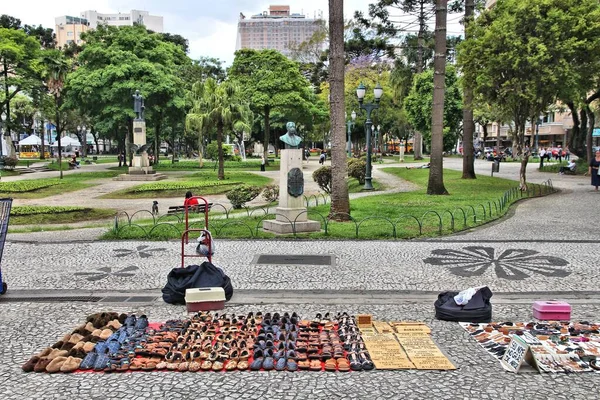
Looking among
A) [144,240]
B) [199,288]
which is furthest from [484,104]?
[199,288]

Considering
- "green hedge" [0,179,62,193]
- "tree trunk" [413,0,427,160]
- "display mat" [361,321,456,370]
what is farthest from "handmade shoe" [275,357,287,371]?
"tree trunk" [413,0,427,160]

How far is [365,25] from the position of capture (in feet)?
92.5

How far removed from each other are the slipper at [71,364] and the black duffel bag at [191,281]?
210 cm

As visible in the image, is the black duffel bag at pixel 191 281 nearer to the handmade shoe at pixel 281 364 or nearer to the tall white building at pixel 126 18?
the handmade shoe at pixel 281 364

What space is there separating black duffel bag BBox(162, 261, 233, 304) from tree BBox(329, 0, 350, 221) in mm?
7281

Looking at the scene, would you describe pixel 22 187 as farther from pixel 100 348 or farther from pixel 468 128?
pixel 100 348

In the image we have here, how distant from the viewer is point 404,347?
5.63m

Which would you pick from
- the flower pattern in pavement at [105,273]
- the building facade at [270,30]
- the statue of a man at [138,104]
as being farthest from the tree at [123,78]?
the building facade at [270,30]

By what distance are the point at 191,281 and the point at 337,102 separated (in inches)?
320

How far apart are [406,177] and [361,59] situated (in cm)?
2377

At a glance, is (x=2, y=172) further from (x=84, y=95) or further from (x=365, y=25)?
(x=365, y=25)

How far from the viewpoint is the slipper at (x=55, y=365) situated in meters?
5.01

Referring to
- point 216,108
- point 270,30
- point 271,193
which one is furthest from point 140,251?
point 270,30

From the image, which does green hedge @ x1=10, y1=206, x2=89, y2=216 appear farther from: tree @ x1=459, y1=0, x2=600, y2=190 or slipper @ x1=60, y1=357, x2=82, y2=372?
tree @ x1=459, y1=0, x2=600, y2=190
